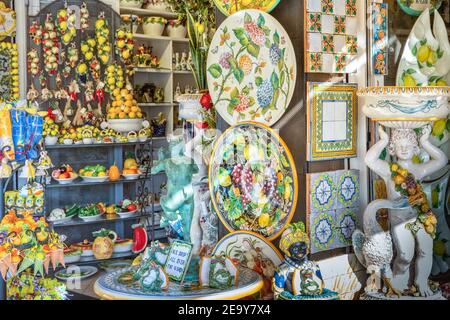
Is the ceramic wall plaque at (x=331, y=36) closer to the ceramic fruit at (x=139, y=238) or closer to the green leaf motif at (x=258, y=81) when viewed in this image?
the green leaf motif at (x=258, y=81)

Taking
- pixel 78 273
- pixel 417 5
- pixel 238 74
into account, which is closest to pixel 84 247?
pixel 78 273

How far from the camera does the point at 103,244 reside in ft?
16.2

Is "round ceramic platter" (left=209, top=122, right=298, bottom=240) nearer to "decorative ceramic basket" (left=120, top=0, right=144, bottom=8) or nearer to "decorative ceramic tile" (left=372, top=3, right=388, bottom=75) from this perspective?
"decorative ceramic tile" (left=372, top=3, right=388, bottom=75)

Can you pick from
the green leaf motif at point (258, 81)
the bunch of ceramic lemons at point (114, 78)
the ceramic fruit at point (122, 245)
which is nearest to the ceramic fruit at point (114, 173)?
the ceramic fruit at point (122, 245)

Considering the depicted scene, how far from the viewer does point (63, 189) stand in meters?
5.12

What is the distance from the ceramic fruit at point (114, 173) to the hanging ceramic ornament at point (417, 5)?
2761mm

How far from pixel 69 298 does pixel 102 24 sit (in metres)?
2.74

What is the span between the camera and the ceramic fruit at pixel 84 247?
15.7ft

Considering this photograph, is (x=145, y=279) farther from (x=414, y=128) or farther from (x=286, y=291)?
(x=414, y=128)

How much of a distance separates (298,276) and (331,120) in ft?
2.94

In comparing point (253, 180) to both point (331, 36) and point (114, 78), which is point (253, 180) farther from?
point (114, 78)

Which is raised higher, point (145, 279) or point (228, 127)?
point (228, 127)

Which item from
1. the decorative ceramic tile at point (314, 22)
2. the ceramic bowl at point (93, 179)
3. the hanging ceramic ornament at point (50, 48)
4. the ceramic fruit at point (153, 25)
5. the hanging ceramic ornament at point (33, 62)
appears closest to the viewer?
the decorative ceramic tile at point (314, 22)
